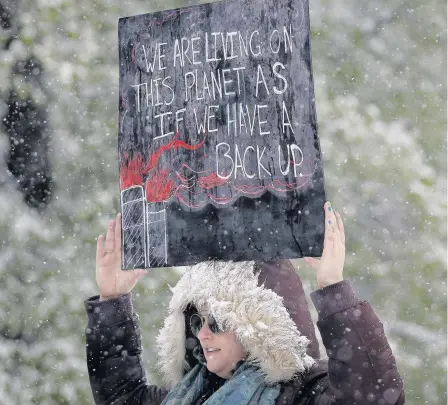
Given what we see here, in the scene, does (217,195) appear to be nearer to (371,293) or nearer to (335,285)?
(335,285)

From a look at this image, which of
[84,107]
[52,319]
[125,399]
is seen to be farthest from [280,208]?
[84,107]

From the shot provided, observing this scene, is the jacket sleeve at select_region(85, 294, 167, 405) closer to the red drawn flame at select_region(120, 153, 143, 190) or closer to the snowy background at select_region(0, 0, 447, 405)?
the red drawn flame at select_region(120, 153, 143, 190)

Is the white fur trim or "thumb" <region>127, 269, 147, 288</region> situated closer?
the white fur trim

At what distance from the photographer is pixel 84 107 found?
20.4 feet

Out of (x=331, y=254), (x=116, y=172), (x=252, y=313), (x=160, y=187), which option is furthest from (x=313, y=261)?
(x=116, y=172)

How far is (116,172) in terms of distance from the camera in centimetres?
608

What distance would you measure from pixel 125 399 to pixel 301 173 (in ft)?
3.57

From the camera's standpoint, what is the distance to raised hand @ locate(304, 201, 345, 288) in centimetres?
243

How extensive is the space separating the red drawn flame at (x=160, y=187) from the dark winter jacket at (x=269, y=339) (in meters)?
0.28

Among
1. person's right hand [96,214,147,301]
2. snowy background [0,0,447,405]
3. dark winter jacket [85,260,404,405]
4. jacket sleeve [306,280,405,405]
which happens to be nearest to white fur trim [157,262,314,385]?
dark winter jacket [85,260,404,405]

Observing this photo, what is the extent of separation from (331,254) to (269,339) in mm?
358

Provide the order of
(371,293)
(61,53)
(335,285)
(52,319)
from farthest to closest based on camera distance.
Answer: (371,293)
(61,53)
(52,319)
(335,285)

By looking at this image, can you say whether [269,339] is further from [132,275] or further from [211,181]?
[132,275]

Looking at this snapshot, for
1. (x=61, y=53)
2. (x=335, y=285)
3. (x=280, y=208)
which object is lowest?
(x=335, y=285)
